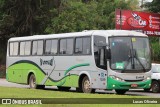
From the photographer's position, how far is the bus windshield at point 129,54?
2250 centimetres

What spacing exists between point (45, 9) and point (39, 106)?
43.3 metres

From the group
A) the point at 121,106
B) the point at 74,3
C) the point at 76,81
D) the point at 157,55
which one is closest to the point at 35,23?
the point at 74,3

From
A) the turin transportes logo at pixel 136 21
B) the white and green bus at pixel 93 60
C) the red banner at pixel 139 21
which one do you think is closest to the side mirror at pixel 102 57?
the white and green bus at pixel 93 60

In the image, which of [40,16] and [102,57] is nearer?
[102,57]

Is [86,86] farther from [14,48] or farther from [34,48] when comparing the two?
[14,48]

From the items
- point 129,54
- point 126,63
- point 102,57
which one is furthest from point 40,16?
point 126,63

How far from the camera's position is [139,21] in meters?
44.3

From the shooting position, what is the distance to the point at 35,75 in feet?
93.0

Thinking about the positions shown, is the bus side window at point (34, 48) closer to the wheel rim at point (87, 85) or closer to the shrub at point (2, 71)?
the wheel rim at point (87, 85)

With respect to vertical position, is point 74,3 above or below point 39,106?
above

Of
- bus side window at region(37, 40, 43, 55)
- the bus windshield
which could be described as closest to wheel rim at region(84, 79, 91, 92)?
the bus windshield

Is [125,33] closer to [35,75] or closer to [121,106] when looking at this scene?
[35,75]

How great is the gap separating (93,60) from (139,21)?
2197 cm

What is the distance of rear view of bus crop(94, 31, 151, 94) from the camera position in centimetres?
2238
